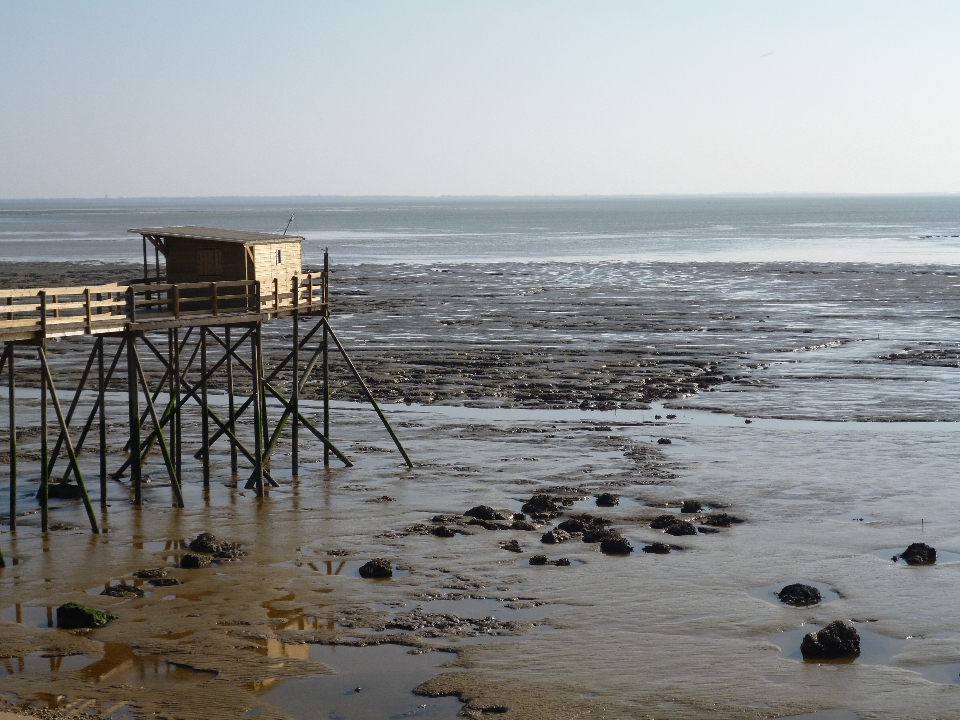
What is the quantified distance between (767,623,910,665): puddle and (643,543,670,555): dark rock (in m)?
3.77

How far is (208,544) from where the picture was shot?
20.7m

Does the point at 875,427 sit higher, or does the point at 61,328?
the point at 61,328

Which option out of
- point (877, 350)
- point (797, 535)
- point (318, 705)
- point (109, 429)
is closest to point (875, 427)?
point (797, 535)

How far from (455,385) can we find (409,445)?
359 inches

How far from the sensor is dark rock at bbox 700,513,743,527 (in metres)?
23.0

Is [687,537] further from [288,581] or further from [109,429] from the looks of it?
[109,429]

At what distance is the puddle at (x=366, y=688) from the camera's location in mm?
14453

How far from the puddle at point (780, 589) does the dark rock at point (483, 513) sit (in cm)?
566

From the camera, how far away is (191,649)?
16.2 meters

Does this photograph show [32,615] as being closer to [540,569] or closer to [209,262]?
[540,569]

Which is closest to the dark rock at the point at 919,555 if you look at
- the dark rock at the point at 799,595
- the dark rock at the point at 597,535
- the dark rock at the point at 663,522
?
the dark rock at the point at 799,595

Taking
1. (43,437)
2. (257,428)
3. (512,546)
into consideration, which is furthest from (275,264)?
(512,546)

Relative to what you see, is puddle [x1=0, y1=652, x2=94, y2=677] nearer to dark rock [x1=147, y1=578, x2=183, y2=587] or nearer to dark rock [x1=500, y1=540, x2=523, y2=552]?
dark rock [x1=147, y1=578, x2=183, y2=587]

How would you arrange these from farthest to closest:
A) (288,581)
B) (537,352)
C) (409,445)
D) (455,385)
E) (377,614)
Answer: (537,352) → (455,385) → (409,445) → (288,581) → (377,614)
